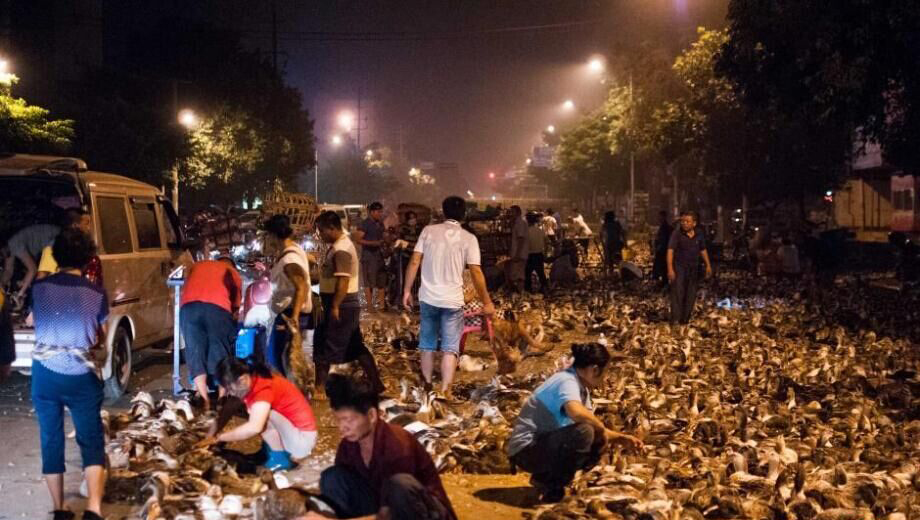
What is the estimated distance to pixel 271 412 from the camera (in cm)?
671

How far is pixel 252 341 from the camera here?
9.23 meters

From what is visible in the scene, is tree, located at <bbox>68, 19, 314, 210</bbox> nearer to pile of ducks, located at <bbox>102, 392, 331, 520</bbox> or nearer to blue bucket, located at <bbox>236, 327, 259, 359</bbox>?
blue bucket, located at <bbox>236, 327, 259, 359</bbox>

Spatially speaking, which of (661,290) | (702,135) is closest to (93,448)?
(661,290)

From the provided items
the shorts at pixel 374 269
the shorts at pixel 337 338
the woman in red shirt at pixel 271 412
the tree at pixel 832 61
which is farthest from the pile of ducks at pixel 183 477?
the tree at pixel 832 61

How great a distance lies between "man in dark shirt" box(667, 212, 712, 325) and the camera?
46.0ft

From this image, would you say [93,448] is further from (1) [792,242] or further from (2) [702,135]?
(2) [702,135]

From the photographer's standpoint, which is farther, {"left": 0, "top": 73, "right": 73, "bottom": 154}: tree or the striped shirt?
{"left": 0, "top": 73, "right": 73, "bottom": 154}: tree

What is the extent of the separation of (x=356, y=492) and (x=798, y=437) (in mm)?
4489

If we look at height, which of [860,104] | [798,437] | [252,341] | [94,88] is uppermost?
[94,88]

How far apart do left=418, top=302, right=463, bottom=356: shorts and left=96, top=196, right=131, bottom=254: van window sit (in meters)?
3.18

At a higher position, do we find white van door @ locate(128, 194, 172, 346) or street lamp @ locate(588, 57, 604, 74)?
street lamp @ locate(588, 57, 604, 74)

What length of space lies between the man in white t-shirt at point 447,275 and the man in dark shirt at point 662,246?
11.8m

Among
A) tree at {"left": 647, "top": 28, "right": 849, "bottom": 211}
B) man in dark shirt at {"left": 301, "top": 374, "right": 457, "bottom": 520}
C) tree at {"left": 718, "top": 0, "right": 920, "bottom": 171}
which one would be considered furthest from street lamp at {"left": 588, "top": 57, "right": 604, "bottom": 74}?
man in dark shirt at {"left": 301, "top": 374, "right": 457, "bottom": 520}

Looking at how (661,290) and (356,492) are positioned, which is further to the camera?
(661,290)
